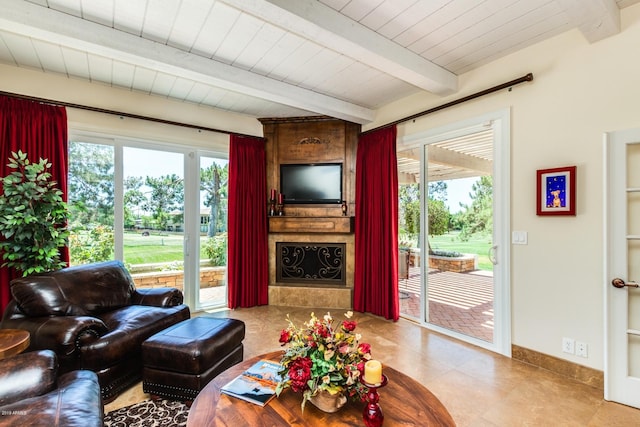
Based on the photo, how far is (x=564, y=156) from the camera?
2.38 m

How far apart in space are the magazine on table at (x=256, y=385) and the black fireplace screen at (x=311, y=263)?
2.65 meters

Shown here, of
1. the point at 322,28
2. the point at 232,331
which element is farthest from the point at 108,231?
the point at 322,28

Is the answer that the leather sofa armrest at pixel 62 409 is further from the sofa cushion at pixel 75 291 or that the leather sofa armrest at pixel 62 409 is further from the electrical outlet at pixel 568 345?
the electrical outlet at pixel 568 345

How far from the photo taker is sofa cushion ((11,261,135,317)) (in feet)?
7.47

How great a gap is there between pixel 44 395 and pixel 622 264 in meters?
3.56

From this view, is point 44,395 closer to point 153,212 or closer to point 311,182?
point 153,212

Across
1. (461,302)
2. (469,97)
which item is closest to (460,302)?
(461,302)

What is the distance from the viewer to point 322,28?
79.7 inches

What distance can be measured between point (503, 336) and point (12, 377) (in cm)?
349

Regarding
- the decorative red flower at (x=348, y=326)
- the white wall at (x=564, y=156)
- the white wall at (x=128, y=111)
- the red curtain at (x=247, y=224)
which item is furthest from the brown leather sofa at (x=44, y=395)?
the white wall at (x=564, y=156)

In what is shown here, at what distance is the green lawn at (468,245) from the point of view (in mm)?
2980

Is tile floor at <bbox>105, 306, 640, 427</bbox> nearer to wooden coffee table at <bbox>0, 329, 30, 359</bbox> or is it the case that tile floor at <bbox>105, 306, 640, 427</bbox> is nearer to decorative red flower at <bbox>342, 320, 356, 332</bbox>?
decorative red flower at <bbox>342, 320, 356, 332</bbox>

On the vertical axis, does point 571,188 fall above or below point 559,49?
below

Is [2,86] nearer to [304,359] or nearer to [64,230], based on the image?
[64,230]
